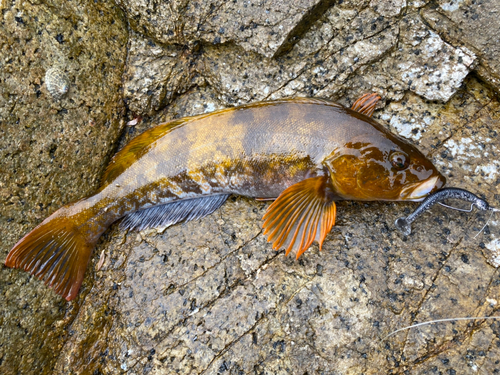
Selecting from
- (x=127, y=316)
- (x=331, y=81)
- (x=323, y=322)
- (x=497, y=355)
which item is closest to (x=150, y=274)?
(x=127, y=316)

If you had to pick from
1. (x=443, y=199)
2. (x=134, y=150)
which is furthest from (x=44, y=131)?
(x=443, y=199)

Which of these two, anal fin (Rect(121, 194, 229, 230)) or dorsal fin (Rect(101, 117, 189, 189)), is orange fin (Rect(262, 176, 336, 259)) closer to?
anal fin (Rect(121, 194, 229, 230))

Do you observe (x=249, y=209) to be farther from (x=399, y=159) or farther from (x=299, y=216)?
(x=399, y=159)

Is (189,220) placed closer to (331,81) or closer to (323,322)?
(323,322)

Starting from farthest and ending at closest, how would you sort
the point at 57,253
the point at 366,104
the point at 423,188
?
the point at 366,104 → the point at 57,253 → the point at 423,188

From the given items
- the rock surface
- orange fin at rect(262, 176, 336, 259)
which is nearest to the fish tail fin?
the rock surface

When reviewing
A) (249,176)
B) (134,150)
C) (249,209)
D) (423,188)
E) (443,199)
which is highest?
(134,150)

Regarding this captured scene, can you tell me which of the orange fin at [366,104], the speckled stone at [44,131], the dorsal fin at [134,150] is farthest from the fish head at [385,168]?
the speckled stone at [44,131]
